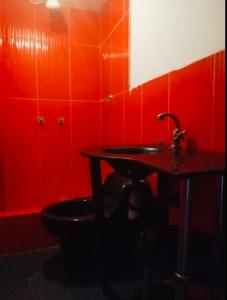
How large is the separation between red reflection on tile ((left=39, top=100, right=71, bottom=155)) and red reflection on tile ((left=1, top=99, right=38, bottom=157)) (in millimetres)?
60

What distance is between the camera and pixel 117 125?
66.7 inches

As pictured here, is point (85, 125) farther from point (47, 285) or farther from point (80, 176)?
point (47, 285)

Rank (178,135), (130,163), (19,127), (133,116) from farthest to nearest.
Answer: (19,127) → (133,116) → (178,135) → (130,163)

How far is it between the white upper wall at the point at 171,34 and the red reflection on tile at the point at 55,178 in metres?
0.89

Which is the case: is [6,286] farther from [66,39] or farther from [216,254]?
[66,39]

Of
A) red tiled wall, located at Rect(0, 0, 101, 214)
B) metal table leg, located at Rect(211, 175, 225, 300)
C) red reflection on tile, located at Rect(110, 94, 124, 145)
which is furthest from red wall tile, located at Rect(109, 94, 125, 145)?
metal table leg, located at Rect(211, 175, 225, 300)

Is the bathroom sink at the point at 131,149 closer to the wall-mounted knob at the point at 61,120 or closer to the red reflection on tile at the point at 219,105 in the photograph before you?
the red reflection on tile at the point at 219,105

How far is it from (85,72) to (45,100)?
409 mm

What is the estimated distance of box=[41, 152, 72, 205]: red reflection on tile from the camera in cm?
190

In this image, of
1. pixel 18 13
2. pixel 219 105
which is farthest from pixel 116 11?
pixel 219 105

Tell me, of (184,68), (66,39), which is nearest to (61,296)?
(184,68)

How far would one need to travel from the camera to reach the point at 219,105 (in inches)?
31.5

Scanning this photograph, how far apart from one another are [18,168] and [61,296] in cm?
102

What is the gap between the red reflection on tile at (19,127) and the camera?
1.78 metres
